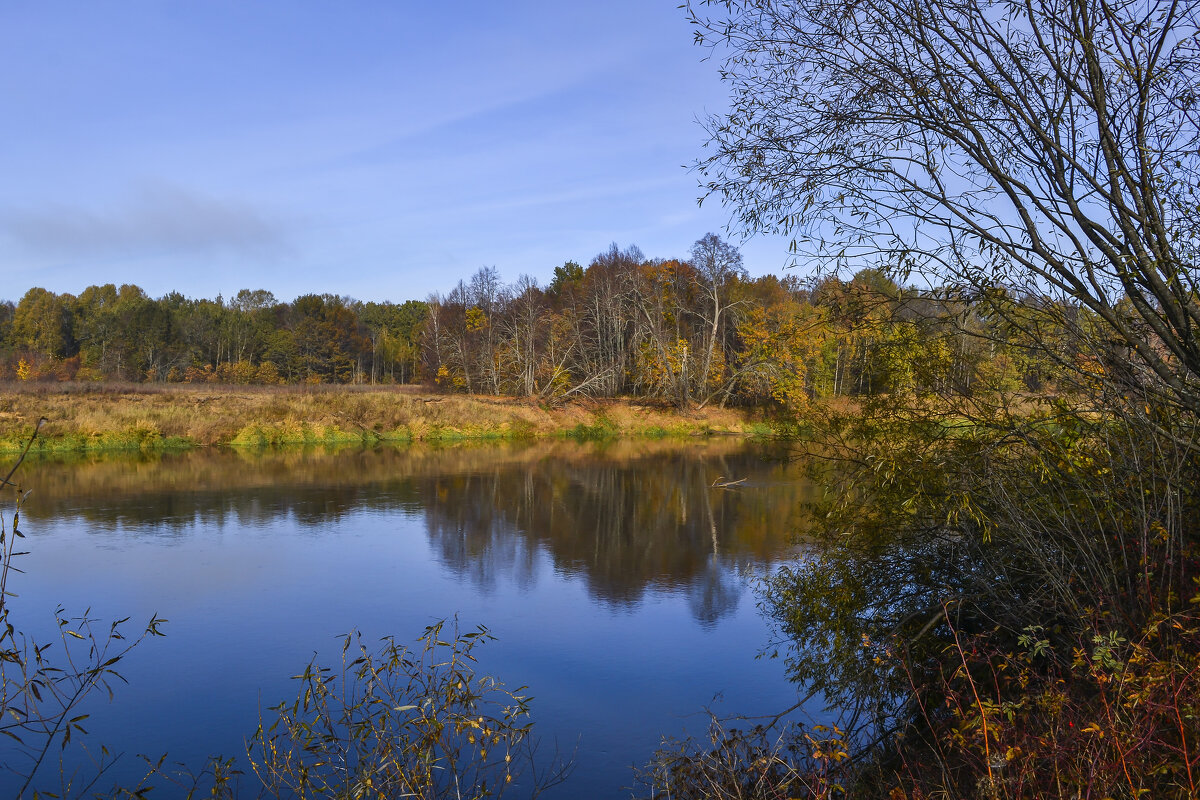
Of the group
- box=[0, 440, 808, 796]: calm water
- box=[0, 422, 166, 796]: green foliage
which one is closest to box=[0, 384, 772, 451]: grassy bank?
box=[0, 440, 808, 796]: calm water

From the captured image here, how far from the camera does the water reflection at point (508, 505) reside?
11656 millimetres

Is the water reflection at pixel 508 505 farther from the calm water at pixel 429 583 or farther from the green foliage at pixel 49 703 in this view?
the green foliage at pixel 49 703

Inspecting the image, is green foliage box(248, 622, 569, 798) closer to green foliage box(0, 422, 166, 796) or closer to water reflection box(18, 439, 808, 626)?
green foliage box(0, 422, 166, 796)

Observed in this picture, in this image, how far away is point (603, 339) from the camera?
147 feet

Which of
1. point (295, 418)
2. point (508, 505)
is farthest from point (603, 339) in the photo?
point (508, 505)

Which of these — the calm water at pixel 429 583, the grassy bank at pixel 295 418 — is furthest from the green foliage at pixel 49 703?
the grassy bank at pixel 295 418

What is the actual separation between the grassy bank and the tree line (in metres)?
1.79

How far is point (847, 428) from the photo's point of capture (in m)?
7.31

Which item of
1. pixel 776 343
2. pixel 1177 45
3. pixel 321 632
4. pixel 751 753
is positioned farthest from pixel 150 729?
pixel 1177 45

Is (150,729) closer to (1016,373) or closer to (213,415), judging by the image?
(1016,373)

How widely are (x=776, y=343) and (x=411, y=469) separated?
55.9ft

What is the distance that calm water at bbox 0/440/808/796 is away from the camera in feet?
22.3

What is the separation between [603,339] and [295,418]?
1894cm

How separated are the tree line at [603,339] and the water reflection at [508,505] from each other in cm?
231
